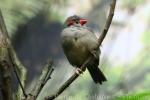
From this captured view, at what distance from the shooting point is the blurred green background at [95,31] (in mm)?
2975

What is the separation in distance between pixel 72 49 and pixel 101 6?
5.84 feet

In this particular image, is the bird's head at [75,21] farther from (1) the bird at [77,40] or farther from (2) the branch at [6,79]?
(2) the branch at [6,79]

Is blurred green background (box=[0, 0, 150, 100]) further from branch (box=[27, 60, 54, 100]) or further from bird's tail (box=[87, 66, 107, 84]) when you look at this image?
branch (box=[27, 60, 54, 100])

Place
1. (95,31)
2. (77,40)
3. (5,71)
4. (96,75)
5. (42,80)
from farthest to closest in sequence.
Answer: (95,31)
(96,75)
(77,40)
(42,80)
(5,71)

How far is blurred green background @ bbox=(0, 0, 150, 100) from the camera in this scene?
9.76 feet

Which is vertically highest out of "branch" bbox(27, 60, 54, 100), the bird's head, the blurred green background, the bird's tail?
"branch" bbox(27, 60, 54, 100)

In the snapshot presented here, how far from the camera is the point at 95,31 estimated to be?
3152 millimetres

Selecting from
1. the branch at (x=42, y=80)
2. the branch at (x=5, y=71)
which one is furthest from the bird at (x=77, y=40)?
the branch at (x=5, y=71)

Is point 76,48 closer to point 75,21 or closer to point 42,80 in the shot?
point 75,21

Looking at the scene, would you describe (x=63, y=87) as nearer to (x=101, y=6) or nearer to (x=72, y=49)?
(x=72, y=49)

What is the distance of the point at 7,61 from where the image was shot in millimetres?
825

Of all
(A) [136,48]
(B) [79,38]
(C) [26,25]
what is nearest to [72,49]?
(B) [79,38]

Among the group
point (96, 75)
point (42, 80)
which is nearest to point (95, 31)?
point (96, 75)

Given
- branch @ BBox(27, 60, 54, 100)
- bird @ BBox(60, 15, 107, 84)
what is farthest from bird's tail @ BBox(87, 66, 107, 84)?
branch @ BBox(27, 60, 54, 100)
